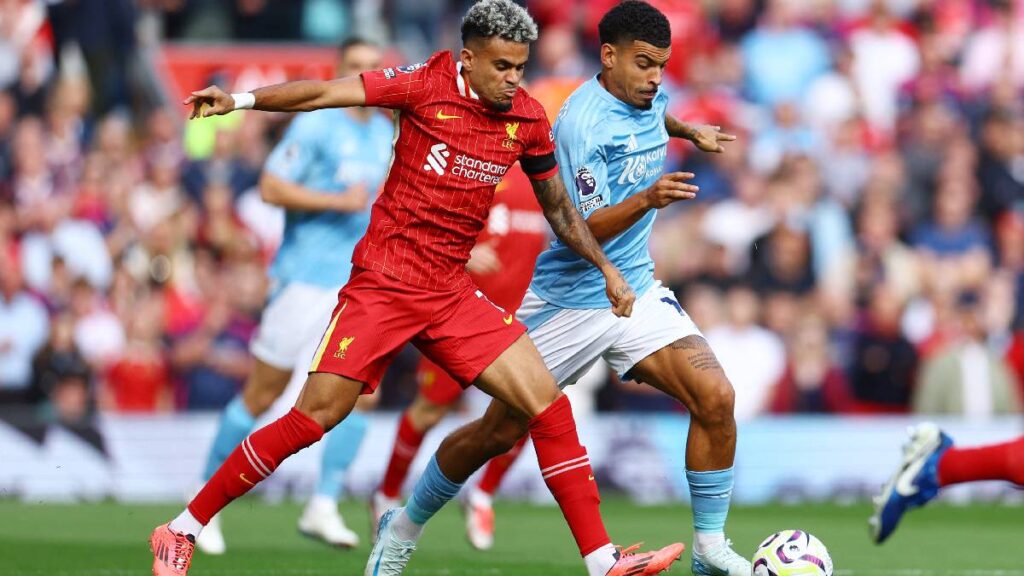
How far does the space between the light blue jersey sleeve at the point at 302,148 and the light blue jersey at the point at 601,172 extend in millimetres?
2467

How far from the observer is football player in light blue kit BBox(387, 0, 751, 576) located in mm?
8633

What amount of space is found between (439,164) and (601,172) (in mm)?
915

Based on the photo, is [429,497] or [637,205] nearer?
[637,205]

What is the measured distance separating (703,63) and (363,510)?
693 cm

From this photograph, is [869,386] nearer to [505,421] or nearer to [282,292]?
[282,292]

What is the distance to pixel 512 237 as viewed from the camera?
11656 millimetres

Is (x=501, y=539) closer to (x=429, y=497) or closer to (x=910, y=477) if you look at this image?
(x=429, y=497)

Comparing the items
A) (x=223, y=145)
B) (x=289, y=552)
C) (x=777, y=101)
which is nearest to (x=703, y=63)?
(x=777, y=101)

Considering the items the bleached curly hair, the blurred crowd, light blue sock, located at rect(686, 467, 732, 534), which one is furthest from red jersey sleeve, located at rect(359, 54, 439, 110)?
the blurred crowd

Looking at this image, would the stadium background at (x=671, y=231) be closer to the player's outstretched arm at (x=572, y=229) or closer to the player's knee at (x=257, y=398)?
the player's knee at (x=257, y=398)

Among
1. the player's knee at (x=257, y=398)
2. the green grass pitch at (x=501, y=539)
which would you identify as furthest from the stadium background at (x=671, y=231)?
the player's knee at (x=257, y=398)

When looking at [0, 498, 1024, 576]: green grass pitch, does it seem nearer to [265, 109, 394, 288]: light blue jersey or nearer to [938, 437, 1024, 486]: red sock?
[938, 437, 1024, 486]: red sock

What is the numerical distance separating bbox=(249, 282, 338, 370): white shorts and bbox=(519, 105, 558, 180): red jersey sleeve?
9.68ft

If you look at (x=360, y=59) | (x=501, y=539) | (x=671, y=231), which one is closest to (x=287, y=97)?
(x=360, y=59)
